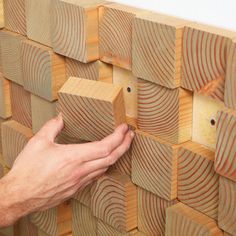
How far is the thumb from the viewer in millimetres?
1068

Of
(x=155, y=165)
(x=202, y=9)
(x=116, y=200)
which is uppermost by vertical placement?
(x=202, y=9)

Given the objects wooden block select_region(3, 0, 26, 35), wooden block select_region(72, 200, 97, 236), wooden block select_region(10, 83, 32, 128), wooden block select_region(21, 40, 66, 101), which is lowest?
wooden block select_region(72, 200, 97, 236)

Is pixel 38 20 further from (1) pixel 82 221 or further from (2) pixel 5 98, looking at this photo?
(1) pixel 82 221

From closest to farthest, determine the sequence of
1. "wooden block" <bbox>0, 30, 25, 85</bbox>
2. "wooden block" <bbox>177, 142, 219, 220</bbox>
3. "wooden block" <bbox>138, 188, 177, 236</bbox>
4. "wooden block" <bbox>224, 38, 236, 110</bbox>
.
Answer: "wooden block" <bbox>224, 38, 236, 110</bbox>
"wooden block" <bbox>177, 142, 219, 220</bbox>
"wooden block" <bbox>138, 188, 177, 236</bbox>
"wooden block" <bbox>0, 30, 25, 85</bbox>

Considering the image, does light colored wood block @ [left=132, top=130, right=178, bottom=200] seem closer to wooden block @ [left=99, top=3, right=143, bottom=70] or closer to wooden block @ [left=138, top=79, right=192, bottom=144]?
wooden block @ [left=138, top=79, right=192, bottom=144]

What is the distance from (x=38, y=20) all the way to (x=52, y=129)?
0.77ft

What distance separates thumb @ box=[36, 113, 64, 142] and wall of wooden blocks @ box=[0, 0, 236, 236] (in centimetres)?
1

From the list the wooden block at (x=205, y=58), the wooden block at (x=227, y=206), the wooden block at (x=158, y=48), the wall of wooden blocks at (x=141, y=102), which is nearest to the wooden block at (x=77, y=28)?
the wall of wooden blocks at (x=141, y=102)

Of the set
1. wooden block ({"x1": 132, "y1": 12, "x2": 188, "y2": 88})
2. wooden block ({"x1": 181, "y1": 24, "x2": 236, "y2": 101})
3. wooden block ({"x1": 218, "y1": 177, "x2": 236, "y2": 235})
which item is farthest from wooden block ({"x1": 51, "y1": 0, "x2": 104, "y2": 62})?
wooden block ({"x1": 218, "y1": 177, "x2": 236, "y2": 235})

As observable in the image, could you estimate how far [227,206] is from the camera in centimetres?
93

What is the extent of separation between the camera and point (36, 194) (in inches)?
41.7

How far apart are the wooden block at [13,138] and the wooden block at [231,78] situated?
54 cm

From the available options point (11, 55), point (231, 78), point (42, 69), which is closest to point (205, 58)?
point (231, 78)

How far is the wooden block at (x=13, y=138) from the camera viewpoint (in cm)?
132
